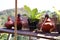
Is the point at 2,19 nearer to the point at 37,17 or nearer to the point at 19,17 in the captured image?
the point at 19,17

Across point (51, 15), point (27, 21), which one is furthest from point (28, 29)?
point (51, 15)

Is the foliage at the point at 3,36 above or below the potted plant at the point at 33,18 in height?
below

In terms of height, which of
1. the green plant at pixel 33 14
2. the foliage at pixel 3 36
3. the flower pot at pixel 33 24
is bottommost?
the foliage at pixel 3 36

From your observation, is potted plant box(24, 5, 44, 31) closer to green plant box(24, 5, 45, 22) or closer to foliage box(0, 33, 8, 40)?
green plant box(24, 5, 45, 22)

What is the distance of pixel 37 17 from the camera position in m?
0.92

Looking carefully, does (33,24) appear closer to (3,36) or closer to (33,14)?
(33,14)

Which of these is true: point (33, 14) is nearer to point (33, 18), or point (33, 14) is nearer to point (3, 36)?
point (33, 18)

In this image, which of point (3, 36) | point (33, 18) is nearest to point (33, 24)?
point (33, 18)

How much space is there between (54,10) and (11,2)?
275mm

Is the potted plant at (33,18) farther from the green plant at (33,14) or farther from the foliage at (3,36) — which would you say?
the foliage at (3,36)

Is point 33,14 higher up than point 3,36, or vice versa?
point 33,14

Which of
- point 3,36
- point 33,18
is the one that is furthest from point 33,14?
point 3,36

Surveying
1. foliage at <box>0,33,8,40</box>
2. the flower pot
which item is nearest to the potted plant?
the flower pot

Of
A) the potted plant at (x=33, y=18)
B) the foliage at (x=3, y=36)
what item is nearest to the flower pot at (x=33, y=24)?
the potted plant at (x=33, y=18)
